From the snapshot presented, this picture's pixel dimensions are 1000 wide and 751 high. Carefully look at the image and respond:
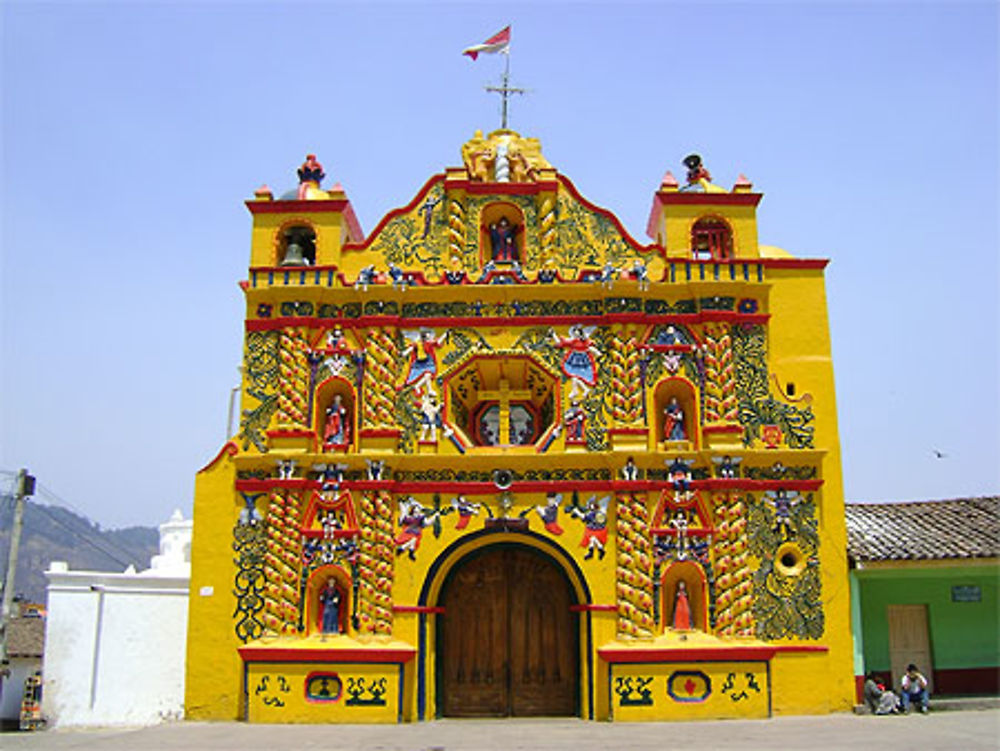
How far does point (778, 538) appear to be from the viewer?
1623 centimetres

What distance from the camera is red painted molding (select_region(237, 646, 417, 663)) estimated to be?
15.5 m

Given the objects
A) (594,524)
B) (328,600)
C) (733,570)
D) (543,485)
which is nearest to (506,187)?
(543,485)

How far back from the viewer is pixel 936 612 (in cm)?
1798

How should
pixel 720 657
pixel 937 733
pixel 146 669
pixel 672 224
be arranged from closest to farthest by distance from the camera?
pixel 937 733, pixel 720 657, pixel 146 669, pixel 672 224

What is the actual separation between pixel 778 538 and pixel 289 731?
8584 mm

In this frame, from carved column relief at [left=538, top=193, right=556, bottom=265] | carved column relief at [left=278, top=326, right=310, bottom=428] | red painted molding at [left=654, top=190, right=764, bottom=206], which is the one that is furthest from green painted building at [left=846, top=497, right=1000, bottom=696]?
carved column relief at [left=278, top=326, right=310, bottom=428]

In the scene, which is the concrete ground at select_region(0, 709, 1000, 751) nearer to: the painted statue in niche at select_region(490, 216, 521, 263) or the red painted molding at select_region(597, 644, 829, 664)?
the red painted molding at select_region(597, 644, 829, 664)

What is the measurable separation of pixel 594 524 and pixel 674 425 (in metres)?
2.30

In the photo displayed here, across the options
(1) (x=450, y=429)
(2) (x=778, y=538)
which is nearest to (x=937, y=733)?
(2) (x=778, y=538)

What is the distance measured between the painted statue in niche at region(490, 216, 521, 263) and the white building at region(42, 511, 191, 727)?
8189mm

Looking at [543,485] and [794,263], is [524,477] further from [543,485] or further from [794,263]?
[794,263]

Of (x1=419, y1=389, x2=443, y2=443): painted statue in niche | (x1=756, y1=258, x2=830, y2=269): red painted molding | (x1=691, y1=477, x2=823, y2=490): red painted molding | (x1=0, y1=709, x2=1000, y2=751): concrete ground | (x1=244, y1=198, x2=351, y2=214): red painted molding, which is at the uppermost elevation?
(x1=244, y1=198, x2=351, y2=214): red painted molding

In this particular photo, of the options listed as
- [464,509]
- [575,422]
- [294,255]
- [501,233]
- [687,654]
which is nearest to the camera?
[687,654]

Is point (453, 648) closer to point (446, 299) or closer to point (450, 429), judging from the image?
point (450, 429)
